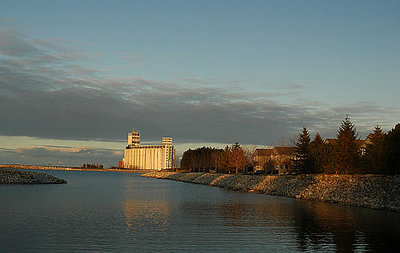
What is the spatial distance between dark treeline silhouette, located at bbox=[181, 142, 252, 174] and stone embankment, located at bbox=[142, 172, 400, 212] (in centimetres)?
3882

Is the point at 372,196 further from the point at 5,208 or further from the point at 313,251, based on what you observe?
the point at 5,208

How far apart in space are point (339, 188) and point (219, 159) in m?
92.0

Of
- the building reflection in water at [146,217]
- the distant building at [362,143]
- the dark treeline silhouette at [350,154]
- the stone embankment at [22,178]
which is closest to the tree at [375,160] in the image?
the dark treeline silhouette at [350,154]

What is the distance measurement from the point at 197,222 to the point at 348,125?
39.2 m

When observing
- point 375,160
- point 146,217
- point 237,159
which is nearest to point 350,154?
point 375,160

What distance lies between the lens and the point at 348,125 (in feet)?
205

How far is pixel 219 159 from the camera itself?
14412 cm

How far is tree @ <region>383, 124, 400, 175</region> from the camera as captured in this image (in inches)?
1881

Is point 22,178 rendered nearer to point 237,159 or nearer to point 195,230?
point 237,159

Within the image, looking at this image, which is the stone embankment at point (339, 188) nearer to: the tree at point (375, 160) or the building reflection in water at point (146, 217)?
the tree at point (375, 160)

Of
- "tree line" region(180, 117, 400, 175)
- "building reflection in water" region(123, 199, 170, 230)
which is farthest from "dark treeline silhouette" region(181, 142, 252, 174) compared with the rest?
"building reflection in water" region(123, 199, 170, 230)

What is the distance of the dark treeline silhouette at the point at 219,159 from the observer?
12438cm

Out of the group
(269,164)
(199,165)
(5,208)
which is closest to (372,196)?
(5,208)

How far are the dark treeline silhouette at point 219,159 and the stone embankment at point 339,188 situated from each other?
38816mm
